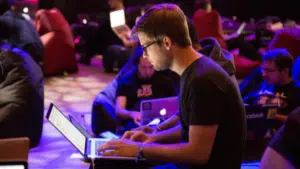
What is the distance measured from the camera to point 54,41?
738 cm

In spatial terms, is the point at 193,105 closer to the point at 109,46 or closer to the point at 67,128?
the point at 67,128

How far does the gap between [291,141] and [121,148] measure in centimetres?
80

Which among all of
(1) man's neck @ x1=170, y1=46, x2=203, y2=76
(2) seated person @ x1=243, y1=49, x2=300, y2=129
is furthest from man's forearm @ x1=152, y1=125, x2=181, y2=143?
(2) seated person @ x1=243, y1=49, x2=300, y2=129

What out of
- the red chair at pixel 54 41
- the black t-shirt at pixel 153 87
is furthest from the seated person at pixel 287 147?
the red chair at pixel 54 41

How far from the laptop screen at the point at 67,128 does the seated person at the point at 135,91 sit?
1683 millimetres

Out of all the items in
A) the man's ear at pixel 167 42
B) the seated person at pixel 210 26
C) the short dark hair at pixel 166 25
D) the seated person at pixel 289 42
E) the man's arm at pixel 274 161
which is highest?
the short dark hair at pixel 166 25

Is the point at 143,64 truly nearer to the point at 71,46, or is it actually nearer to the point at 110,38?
the point at 71,46

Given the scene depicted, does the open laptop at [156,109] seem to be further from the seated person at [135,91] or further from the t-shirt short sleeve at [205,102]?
the t-shirt short sleeve at [205,102]

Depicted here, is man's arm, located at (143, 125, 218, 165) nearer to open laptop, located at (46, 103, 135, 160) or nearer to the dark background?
open laptop, located at (46, 103, 135, 160)

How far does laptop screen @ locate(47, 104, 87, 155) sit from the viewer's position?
225 centimetres

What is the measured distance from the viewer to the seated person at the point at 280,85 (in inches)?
146

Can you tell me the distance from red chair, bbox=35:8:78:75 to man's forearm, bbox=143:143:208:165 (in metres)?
5.60

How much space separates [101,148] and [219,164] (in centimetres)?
50

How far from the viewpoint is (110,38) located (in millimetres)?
8477
